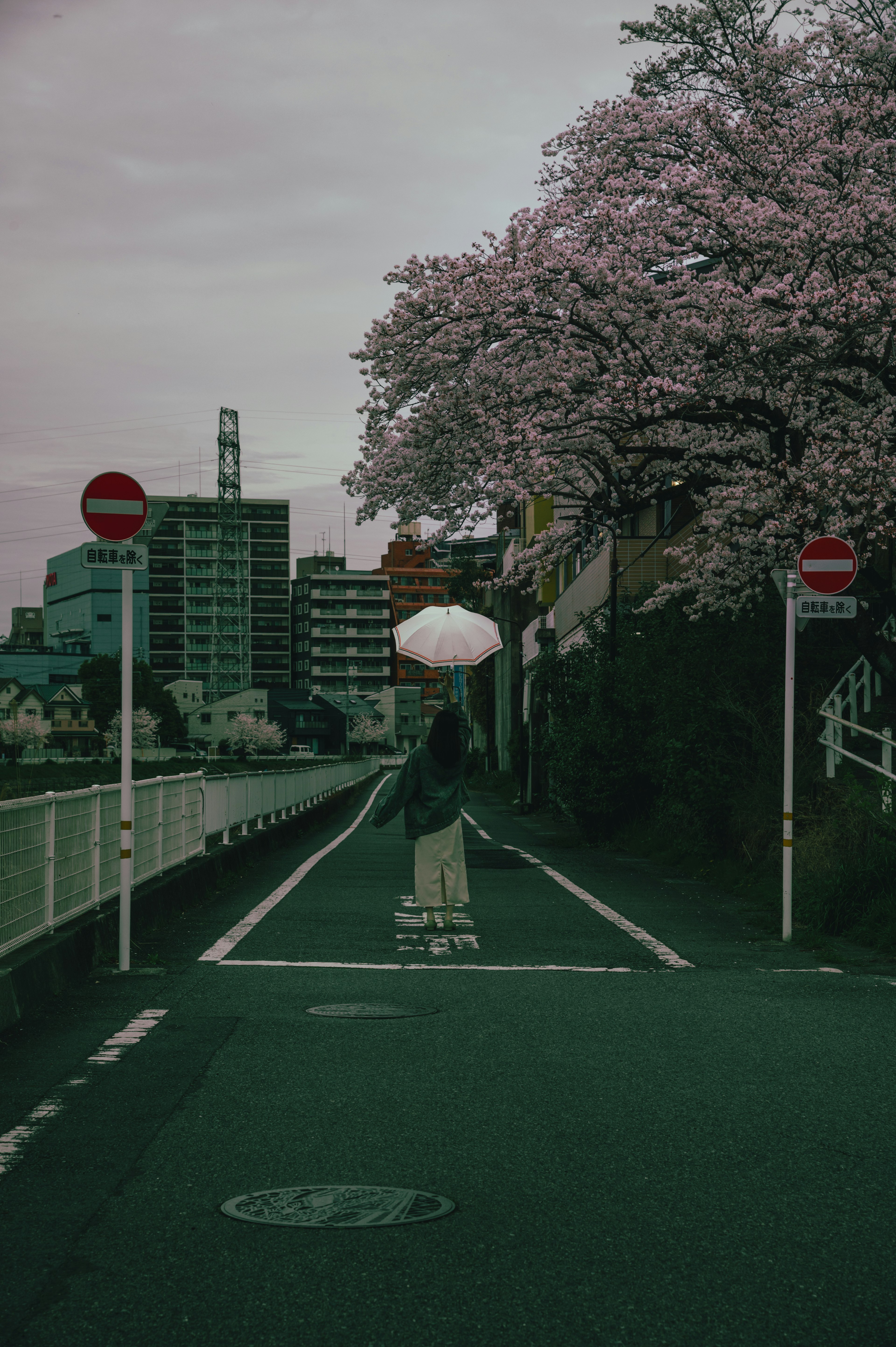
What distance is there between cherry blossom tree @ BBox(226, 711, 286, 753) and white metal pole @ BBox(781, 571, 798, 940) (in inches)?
4992

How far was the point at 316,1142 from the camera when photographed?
4465 millimetres

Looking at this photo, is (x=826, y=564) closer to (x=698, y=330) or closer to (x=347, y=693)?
(x=698, y=330)

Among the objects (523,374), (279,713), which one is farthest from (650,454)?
(279,713)

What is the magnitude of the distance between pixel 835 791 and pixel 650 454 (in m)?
5.53

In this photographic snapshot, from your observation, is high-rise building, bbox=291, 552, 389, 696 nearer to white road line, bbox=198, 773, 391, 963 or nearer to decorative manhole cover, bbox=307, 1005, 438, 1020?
white road line, bbox=198, 773, 391, 963

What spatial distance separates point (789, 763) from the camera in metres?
9.77

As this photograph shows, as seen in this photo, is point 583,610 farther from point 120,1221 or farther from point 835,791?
point 120,1221

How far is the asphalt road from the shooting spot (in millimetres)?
3158

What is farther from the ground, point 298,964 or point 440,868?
point 440,868

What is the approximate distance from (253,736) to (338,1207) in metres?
135

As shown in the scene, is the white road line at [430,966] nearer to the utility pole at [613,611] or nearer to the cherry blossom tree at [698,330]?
the cherry blossom tree at [698,330]

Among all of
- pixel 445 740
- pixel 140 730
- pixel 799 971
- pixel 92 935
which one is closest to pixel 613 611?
pixel 445 740

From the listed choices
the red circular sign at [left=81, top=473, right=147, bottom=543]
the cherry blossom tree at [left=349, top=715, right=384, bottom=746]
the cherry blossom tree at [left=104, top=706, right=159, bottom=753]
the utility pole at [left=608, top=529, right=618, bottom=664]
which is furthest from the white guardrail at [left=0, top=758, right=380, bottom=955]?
the cherry blossom tree at [left=349, top=715, right=384, bottom=746]

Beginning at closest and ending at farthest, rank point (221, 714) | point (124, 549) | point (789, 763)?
point (124, 549) → point (789, 763) → point (221, 714)
